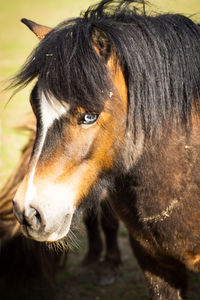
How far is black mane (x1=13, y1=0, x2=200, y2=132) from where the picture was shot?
1951 mm

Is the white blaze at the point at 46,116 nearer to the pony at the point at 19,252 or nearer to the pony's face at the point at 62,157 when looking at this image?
the pony's face at the point at 62,157

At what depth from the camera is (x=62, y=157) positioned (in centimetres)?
Answer: 192

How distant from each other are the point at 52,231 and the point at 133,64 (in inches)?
41.2

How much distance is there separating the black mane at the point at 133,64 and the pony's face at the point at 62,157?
2.7 inches

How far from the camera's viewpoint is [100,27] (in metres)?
2.05

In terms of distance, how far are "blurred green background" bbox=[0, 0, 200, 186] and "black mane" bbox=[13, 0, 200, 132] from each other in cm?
427

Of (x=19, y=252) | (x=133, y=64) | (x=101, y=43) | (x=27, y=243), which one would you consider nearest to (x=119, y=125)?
(x=133, y=64)

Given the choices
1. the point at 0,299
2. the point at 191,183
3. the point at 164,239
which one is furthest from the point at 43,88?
the point at 0,299

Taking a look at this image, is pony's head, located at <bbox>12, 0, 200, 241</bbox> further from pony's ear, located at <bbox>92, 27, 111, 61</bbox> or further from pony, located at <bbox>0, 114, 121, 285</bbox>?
pony, located at <bbox>0, 114, 121, 285</bbox>

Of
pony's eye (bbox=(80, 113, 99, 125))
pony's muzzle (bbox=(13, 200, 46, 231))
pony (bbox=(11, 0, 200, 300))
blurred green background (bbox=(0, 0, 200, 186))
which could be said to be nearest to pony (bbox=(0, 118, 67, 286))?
Answer: pony (bbox=(11, 0, 200, 300))

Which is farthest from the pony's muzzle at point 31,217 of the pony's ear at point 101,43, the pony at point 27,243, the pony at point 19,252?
the pony at point 19,252

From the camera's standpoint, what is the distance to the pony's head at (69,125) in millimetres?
1910

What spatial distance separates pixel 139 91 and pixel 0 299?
2.89 meters

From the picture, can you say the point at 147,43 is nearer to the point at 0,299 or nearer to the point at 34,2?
the point at 0,299
